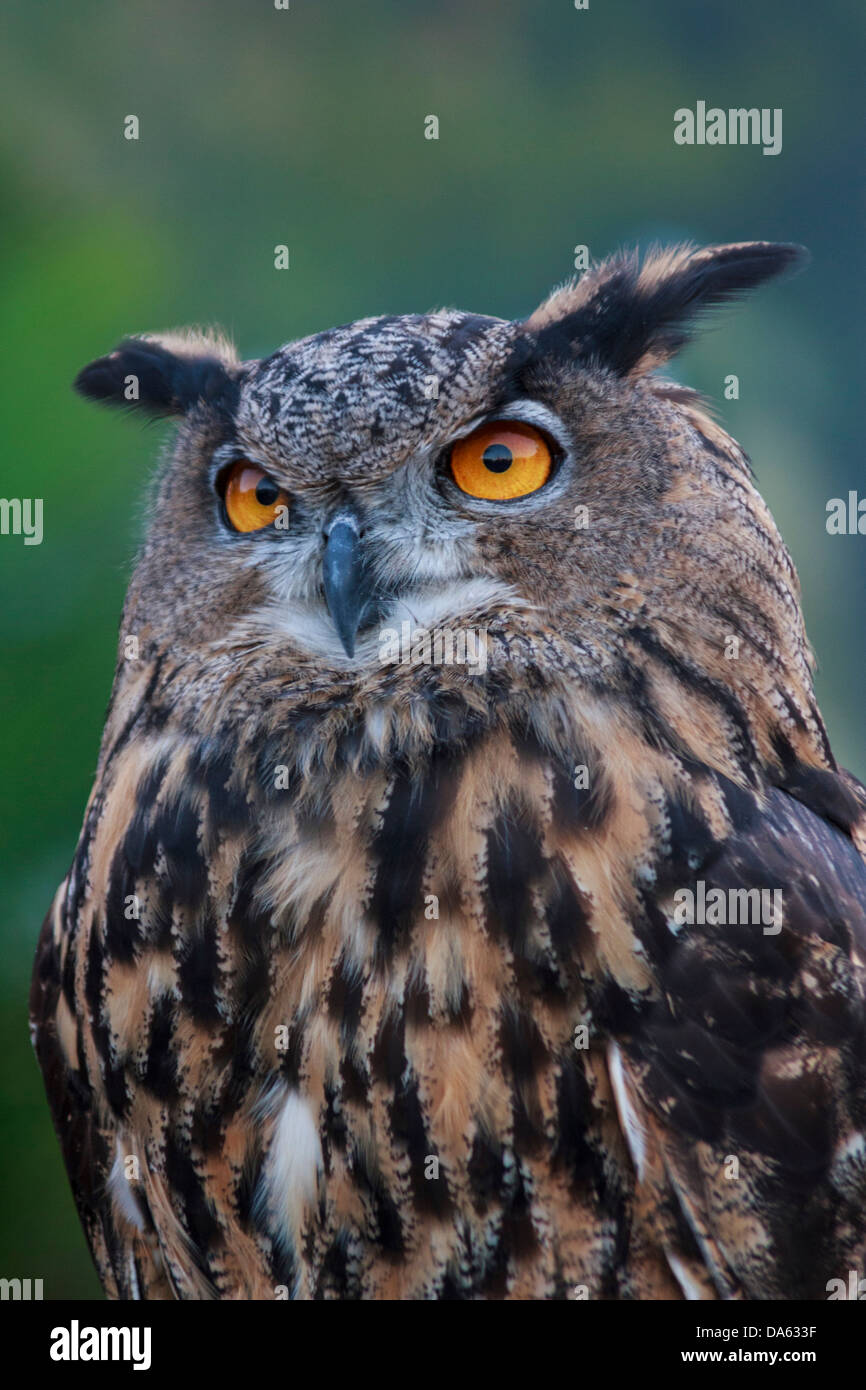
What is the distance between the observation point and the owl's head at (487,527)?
121 cm

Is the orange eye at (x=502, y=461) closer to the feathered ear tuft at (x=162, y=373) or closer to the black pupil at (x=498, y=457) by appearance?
the black pupil at (x=498, y=457)

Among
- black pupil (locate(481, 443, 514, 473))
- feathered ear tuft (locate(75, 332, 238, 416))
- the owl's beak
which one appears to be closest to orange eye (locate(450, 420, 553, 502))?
black pupil (locate(481, 443, 514, 473))

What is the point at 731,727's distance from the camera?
1242 mm

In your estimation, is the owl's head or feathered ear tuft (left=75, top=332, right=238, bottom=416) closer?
the owl's head

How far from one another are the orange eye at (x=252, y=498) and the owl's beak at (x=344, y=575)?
0.29ft

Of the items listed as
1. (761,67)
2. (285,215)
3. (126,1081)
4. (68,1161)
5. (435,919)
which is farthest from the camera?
(285,215)

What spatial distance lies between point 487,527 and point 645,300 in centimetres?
35

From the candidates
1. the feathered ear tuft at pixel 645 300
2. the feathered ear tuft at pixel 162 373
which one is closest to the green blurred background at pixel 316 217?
the feathered ear tuft at pixel 162 373

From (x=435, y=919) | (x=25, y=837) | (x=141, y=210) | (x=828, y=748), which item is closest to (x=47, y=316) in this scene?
(x=141, y=210)

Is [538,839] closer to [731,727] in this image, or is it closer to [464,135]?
[731,727]

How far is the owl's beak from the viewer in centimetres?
120

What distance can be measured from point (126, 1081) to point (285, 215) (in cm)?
141

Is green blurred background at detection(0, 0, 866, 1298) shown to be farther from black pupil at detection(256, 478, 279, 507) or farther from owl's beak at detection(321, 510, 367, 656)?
owl's beak at detection(321, 510, 367, 656)

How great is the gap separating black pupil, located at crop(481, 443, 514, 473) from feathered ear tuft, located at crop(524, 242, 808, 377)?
0.11m
